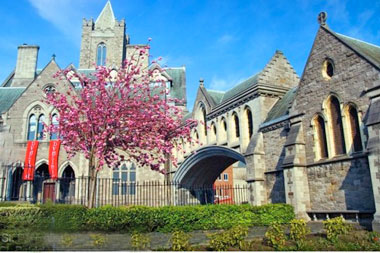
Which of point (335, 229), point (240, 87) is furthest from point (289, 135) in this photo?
point (240, 87)

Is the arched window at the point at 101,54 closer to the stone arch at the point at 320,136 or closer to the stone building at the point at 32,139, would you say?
the stone building at the point at 32,139

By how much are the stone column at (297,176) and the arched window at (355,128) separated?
255 centimetres

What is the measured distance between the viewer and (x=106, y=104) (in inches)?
601

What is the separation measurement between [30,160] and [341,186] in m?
23.0

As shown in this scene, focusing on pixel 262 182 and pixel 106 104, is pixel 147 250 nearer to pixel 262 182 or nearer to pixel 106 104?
pixel 106 104

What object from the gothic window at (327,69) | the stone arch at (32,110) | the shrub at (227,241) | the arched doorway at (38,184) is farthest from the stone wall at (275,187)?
the stone arch at (32,110)

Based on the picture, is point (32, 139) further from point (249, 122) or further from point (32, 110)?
point (249, 122)

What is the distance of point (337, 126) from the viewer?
565 inches

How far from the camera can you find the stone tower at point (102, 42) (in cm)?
4916

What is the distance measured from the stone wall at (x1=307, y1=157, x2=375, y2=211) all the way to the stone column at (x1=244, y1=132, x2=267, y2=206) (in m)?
3.30

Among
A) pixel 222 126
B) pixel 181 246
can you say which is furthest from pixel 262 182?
pixel 181 246

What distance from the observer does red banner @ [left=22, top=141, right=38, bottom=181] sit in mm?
24875

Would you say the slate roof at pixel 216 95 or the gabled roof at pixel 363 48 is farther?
the slate roof at pixel 216 95

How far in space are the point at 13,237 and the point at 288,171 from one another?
1212 cm
